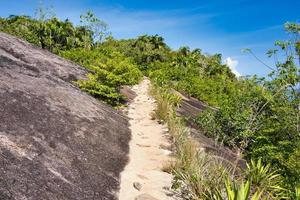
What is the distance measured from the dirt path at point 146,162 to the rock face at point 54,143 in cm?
31

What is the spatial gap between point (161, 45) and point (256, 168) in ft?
163

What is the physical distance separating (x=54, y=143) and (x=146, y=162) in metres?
3.14

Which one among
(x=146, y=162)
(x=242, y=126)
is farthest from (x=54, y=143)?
(x=242, y=126)

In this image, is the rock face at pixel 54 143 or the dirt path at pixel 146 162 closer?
the rock face at pixel 54 143

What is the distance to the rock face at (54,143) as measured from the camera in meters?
7.14

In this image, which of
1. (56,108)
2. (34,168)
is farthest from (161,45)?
(34,168)

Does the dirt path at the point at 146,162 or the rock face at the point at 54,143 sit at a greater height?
the rock face at the point at 54,143

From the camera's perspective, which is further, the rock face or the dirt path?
the dirt path

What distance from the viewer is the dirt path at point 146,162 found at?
29.1 feet

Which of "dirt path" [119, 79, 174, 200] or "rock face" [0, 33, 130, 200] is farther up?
"rock face" [0, 33, 130, 200]

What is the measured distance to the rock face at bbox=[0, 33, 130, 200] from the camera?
23.4ft

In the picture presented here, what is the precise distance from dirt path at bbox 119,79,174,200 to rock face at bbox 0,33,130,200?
306mm

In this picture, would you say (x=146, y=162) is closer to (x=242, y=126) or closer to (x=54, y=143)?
(x=54, y=143)

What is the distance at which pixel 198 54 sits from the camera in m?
58.1
